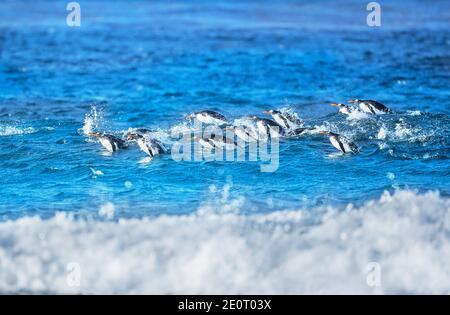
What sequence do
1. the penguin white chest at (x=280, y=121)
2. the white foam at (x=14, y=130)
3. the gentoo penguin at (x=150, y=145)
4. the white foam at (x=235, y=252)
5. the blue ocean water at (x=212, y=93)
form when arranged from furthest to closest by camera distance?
1. the white foam at (x=14, y=130)
2. the penguin white chest at (x=280, y=121)
3. the gentoo penguin at (x=150, y=145)
4. the blue ocean water at (x=212, y=93)
5. the white foam at (x=235, y=252)

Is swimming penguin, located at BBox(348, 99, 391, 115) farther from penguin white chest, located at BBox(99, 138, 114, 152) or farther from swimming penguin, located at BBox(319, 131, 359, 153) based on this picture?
penguin white chest, located at BBox(99, 138, 114, 152)

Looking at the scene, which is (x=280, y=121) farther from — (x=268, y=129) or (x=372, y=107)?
(x=372, y=107)

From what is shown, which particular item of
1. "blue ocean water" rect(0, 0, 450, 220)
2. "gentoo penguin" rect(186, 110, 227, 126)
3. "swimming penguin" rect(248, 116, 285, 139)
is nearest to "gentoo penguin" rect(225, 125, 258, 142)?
"swimming penguin" rect(248, 116, 285, 139)

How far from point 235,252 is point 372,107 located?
674 cm

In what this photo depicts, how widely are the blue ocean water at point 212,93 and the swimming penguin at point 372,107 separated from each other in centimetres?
27

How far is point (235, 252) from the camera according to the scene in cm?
1056

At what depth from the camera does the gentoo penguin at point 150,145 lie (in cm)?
1405

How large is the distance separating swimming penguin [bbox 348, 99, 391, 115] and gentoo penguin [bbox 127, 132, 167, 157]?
189 inches

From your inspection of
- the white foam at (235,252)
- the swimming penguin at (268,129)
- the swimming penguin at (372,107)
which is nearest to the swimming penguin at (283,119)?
the swimming penguin at (268,129)

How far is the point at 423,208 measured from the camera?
38.3 feet

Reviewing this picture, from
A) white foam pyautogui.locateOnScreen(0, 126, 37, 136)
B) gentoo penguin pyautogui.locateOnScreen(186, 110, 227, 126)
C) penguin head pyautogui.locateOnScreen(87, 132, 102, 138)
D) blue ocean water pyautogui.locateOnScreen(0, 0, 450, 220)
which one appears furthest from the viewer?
white foam pyautogui.locateOnScreen(0, 126, 37, 136)

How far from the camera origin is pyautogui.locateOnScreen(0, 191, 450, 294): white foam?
10.1 meters

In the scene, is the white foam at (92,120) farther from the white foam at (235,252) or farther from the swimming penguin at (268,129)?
the white foam at (235,252)

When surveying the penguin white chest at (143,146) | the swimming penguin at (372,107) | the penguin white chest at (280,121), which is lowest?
the penguin white chest at (143,146)
